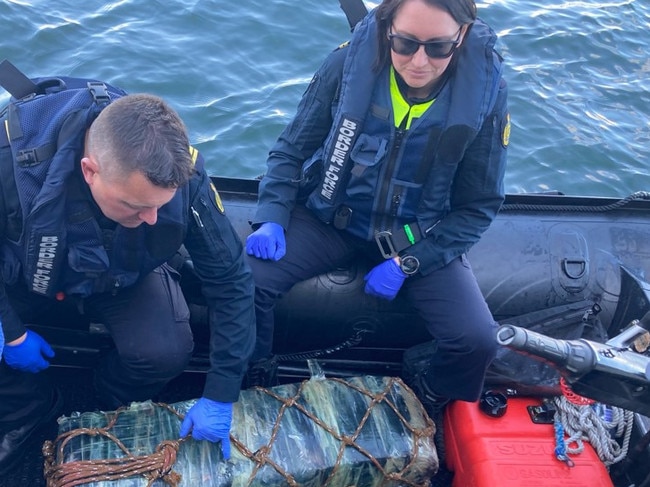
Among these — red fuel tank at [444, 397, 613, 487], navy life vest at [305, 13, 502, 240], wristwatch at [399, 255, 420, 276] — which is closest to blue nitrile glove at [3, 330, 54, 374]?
navy life vest at [305, 13, 502, 240]

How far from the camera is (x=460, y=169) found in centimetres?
287

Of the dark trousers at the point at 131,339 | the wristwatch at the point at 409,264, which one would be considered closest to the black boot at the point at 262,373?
the dark trousers at the point at 131,339

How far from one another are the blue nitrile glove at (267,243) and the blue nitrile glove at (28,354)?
855mm

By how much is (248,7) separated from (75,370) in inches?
153

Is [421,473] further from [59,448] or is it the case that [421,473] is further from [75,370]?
[75,370]

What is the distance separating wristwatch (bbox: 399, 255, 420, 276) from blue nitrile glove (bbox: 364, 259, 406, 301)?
2cm

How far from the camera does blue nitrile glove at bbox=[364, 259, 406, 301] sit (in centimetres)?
289

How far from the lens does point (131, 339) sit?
106 inches

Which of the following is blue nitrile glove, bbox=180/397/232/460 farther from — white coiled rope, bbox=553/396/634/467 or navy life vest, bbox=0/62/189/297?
white coiled rope, bbox=553/396/634/467

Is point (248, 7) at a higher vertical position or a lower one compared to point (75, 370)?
higher

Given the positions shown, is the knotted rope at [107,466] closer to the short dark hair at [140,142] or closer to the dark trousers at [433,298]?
the dark trousers at [433,298]

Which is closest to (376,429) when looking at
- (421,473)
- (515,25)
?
(421,473)

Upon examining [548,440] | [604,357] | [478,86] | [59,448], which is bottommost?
[59,448]

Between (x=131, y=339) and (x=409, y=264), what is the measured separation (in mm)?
1108
